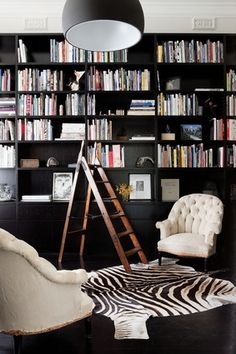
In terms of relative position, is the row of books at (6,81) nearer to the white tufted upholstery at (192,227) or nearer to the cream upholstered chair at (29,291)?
the white tufted upholstery at (192,227)

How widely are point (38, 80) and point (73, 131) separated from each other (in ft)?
2.67

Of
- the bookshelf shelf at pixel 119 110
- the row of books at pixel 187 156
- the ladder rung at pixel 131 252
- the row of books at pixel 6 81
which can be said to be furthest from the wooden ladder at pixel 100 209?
the row of books at pixel 6 81

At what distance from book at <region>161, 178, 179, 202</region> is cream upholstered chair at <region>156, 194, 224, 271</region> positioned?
1.02ft

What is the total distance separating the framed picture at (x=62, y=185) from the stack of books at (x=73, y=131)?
1.69ft

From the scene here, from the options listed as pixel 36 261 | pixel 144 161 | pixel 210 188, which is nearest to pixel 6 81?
pixel 144 161

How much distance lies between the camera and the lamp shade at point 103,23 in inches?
79.0

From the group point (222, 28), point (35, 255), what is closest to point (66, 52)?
point (222, 28)

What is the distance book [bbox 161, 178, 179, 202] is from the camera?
15.7 ft

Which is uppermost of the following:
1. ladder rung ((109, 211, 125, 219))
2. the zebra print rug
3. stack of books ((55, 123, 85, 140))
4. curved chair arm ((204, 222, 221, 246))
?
stack of books ((55, 123, 85, 140))

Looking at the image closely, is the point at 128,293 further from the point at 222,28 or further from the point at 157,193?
the point at 222,28

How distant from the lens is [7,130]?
4676mm

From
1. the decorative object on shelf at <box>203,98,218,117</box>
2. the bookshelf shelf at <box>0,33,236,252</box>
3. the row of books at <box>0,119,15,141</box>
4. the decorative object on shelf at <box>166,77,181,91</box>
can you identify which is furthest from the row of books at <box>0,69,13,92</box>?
the decorative object on shelf at <box>203,98,218,117</box>

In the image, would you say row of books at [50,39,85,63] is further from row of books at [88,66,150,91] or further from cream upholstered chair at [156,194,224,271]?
cream upholstered chair at [156,194,224,271]

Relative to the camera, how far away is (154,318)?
104 inches
